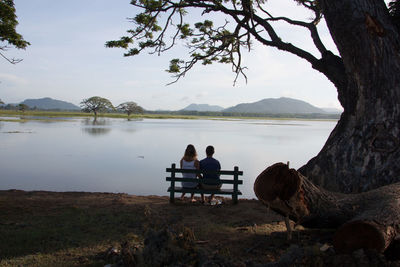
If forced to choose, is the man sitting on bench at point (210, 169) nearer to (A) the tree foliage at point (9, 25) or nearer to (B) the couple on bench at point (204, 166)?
(B) the couple on bench at point (204, 166)

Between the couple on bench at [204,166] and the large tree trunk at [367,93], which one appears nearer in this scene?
the large tree trunk at [367,93]

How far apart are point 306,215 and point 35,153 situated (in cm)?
1662

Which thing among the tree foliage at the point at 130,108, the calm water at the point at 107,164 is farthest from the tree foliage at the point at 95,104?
the calm water at the point at 107,164

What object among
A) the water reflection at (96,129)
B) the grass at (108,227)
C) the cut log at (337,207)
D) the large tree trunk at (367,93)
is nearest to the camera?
the cut log at (337,207)

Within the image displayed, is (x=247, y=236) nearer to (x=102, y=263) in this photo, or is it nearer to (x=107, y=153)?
(x=102, y=263)

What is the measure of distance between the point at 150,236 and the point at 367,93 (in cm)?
611

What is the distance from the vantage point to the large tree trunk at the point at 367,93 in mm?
6871

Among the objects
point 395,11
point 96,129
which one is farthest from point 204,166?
point 96,129

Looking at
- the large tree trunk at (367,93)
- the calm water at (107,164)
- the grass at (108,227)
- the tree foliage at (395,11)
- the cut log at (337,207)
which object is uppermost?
the tree foliage at (395,11)

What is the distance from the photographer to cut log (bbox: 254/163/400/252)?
12.3 feet

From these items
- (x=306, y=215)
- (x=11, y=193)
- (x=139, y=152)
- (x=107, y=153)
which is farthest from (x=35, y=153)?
(x=306, y=215)

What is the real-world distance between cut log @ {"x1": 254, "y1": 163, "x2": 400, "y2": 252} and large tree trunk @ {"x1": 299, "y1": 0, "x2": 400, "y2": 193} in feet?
6.15

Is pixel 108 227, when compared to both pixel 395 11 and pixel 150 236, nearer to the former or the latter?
pixel 150 236

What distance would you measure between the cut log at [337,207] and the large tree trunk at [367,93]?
1874 mm
